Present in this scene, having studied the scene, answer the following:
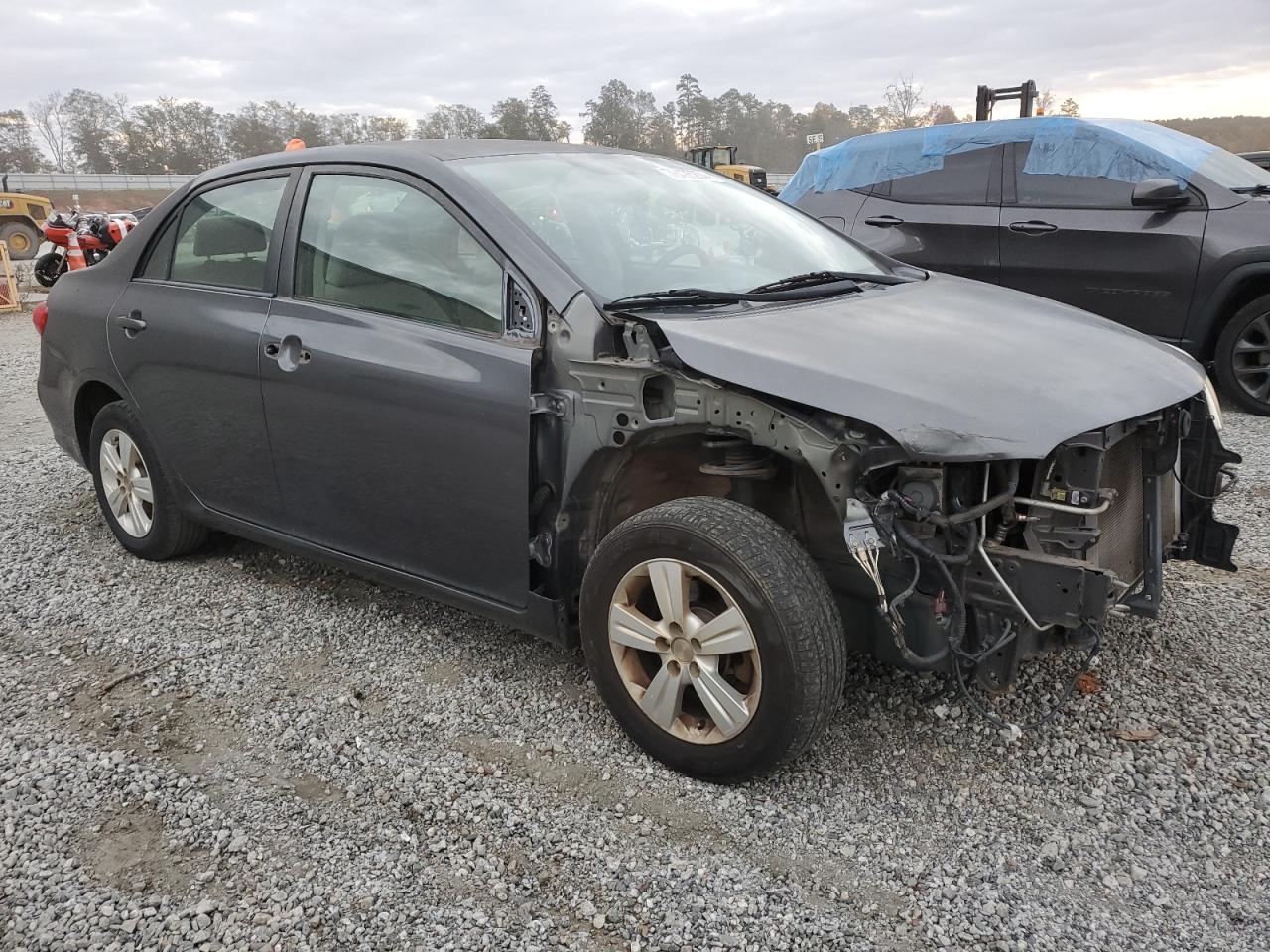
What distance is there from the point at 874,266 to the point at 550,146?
4.12 feet

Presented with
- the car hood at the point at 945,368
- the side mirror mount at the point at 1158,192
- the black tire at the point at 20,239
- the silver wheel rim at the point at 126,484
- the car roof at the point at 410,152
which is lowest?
the black tire at the point at 20,239

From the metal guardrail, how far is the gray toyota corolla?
4499 centimetres

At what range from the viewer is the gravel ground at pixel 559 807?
2150 mm

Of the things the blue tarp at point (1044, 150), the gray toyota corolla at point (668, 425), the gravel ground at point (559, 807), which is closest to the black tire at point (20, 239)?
the blue tarp at point (1044, 150)

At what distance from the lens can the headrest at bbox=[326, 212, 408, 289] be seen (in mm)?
3133

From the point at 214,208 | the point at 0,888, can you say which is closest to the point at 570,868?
the point at 0,888

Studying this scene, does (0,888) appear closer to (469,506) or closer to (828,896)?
(469,506)

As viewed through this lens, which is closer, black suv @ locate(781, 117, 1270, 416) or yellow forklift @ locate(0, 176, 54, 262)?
black suv @ locate(781, 117, 1270, 416)

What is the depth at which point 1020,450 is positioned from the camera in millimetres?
2143

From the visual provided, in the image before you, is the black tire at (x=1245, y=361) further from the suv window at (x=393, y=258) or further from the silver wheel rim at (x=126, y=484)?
the silver wheel rim at (x=126, y=484)

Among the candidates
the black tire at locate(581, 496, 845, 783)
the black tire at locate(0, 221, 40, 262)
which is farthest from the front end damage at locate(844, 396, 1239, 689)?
the black tire at locate(0, 221, 40, 262)

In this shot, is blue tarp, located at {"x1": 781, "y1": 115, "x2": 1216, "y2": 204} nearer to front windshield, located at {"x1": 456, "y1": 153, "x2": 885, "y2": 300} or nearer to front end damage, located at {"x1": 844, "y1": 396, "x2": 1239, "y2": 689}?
front windshield, located at {"x1": 456, "y1": 153, "x2": 885, "y2": 300}

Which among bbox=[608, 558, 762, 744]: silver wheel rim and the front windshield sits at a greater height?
the front windshield

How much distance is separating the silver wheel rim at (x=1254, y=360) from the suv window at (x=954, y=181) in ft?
5.99
